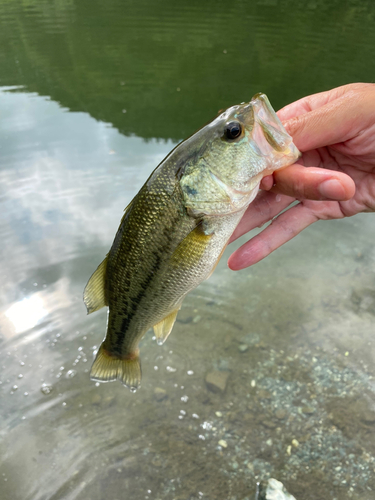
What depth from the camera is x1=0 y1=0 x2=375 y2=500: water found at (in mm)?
3371

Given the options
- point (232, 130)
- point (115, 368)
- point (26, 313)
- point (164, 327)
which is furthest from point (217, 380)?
point (232, 130)

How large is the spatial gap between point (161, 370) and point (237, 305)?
128cm

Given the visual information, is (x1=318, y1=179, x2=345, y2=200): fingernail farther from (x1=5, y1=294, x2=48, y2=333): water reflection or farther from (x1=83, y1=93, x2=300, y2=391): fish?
(x1=5, y1=294, x2=48, y2=333): water reflection

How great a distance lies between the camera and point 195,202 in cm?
198

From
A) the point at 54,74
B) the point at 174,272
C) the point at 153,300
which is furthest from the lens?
the point at 54,74

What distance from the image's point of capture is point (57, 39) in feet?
48.8

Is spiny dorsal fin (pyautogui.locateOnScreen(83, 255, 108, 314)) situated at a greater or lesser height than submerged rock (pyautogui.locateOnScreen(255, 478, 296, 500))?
greater

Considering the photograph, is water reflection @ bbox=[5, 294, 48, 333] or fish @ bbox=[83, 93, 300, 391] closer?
fish @ bbox=[83, 93, 300, 391]

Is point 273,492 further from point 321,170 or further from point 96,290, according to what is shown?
point 321,170

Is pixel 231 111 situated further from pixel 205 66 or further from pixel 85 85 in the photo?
pixel 205 66

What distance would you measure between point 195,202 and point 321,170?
694 mm

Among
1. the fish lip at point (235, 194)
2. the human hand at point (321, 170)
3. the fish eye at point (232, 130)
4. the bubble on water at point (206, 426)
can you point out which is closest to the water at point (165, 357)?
the bubble on water at point (206, 426)

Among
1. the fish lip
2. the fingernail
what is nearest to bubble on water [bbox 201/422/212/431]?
the fish lip

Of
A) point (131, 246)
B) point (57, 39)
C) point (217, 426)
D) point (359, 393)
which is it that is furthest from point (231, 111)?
point (57, 39)
